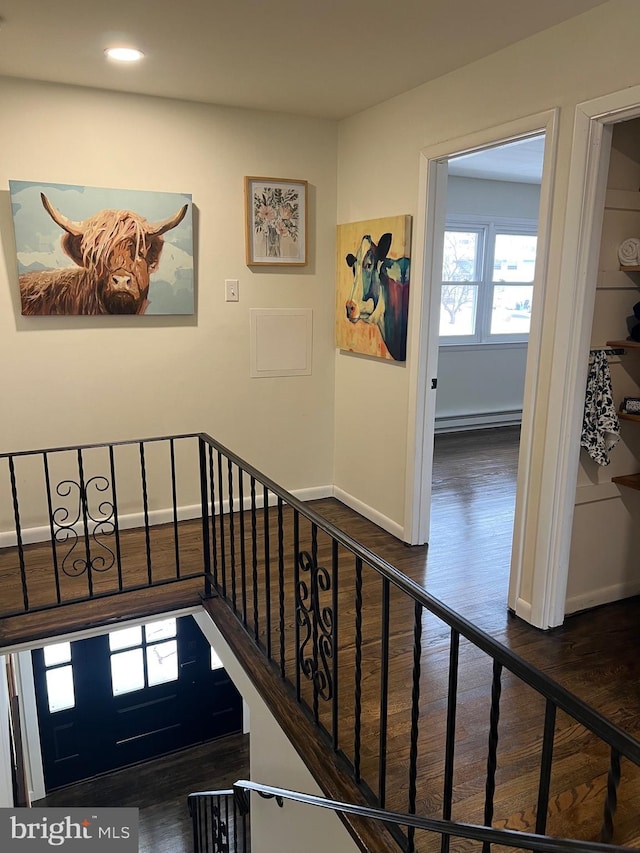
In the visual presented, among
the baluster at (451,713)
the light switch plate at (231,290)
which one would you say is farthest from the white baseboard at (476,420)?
the baluster at (451,713)

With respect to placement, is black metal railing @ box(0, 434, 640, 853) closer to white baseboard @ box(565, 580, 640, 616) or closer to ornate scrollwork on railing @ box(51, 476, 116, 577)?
ornate scrollwork on railing @ box(51, 476, 116, 577)

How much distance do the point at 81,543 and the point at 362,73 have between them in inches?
114

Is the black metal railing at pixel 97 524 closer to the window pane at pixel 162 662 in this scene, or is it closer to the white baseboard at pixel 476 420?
the window pane at pixel 162 662

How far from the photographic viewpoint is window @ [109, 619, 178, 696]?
5371mm

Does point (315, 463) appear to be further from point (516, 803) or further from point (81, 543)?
point (516, 803)

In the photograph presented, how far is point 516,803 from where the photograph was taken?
1.86 meters

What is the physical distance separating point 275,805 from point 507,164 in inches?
193

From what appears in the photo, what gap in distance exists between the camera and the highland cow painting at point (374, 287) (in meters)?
3.45

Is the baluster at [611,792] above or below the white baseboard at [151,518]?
above

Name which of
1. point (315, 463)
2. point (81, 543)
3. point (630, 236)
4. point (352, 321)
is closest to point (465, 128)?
point (630, 236)

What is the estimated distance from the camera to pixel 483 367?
6574mm

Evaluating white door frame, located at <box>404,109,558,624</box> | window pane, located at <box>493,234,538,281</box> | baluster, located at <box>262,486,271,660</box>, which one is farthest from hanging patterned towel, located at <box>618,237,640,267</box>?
window pane, located at <box>493,234,538,281</box>

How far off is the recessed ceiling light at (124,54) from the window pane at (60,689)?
→ 4.50 m

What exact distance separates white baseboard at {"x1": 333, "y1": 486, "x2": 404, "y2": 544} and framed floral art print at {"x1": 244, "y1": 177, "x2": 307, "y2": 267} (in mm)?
1559
